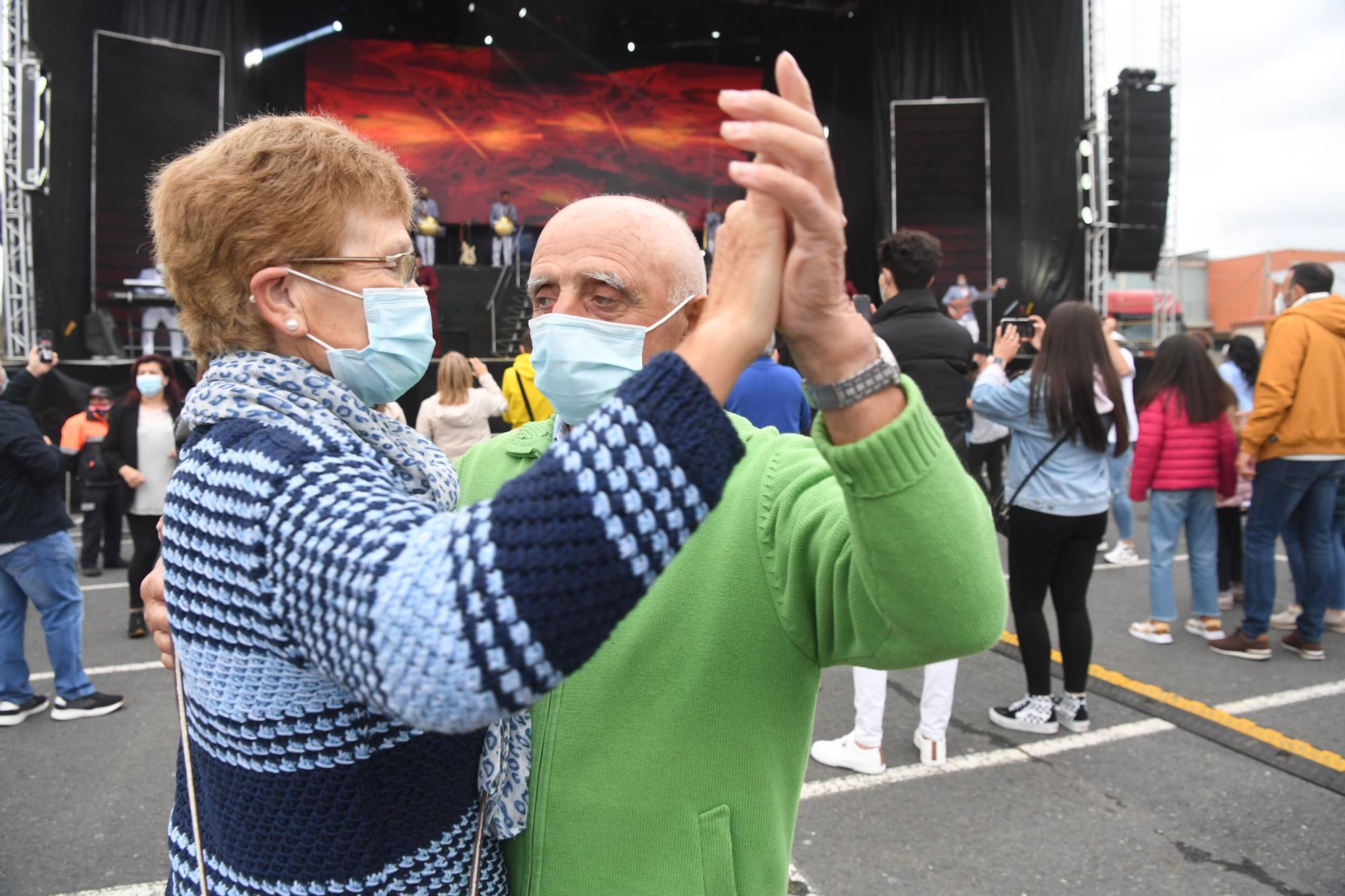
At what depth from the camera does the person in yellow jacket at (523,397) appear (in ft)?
17.4

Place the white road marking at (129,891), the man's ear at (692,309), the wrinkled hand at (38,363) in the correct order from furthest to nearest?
the wrinkled hand at (38,363)
the white road marking at (129,891)
the man's ear at (692,309)

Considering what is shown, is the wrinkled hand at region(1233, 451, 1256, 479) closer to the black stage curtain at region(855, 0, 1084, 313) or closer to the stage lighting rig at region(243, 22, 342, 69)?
the black stage curtain at region(855, 0, 1084, 313)

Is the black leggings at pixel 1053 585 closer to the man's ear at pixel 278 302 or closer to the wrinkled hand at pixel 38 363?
the man's ear at pixel 278 302

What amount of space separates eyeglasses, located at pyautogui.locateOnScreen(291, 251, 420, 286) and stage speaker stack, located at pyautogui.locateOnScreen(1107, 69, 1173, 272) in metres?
14.4

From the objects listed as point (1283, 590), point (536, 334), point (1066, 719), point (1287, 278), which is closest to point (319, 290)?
point (536, 334)

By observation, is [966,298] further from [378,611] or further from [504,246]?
[378,611]

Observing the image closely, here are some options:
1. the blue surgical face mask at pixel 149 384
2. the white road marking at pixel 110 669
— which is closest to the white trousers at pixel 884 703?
the white road marking at pixel 110 669

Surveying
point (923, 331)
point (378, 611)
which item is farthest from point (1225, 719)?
point (378, 611)

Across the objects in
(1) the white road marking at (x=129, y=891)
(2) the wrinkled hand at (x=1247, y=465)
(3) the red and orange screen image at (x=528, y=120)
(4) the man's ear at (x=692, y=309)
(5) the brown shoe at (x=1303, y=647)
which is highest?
(3) the red and orange screen image at (x=528, y=120)

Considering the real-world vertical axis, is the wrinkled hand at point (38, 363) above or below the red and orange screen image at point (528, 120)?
below

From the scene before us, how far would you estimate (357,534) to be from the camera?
0.74 meters

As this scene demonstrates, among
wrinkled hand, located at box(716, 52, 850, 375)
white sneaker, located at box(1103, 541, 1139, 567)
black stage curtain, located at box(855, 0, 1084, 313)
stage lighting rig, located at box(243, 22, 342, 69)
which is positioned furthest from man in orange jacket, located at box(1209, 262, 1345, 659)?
stage lighting rig, located at box(243, 22, 342, 69)

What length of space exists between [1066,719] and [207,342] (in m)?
4.06

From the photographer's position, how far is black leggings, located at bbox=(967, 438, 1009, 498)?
7.55 meters
